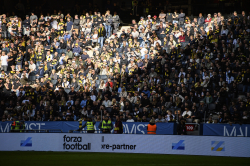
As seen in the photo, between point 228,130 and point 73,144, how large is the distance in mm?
6991

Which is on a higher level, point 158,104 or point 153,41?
point 153,41

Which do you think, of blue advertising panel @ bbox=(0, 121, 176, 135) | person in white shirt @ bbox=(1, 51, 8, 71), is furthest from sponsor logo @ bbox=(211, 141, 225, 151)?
person in white shirt @ bbox=(1, 51, 8, 71)

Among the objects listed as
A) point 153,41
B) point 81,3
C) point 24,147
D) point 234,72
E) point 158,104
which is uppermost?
point 81,3

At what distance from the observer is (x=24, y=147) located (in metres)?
16.3

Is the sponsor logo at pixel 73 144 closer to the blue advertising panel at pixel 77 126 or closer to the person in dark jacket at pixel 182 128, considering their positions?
the blue advertising panel at pixel 77 126

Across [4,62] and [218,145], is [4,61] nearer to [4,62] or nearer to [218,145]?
[4,62]

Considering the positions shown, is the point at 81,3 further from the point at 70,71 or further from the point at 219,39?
the point at 219,39

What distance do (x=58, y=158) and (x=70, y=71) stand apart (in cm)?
1031

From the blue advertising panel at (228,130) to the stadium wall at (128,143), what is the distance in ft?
9.49

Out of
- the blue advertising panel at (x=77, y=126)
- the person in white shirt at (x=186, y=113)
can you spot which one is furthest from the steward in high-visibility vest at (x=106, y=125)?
the person in white shirt at (x=186, y=113)

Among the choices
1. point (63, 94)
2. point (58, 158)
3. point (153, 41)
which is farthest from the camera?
point (153, 41)

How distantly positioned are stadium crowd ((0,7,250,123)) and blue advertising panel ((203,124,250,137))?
0.35 meters

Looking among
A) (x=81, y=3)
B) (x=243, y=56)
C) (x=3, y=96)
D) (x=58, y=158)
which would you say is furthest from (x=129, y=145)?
(x=81, y=3)

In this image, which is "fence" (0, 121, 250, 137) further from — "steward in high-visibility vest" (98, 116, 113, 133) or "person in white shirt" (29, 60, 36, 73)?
"person in white shirt" (29, 60, 36, 73)
